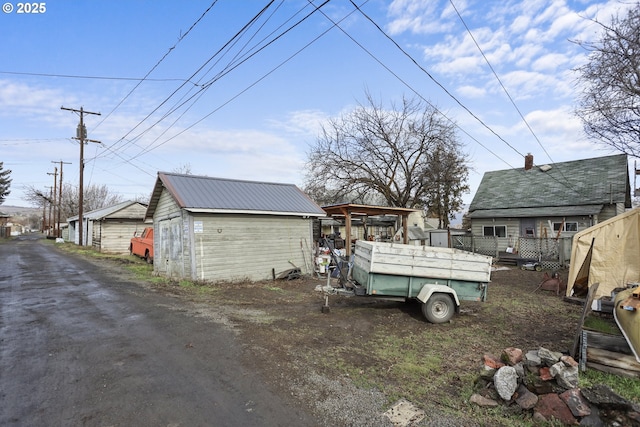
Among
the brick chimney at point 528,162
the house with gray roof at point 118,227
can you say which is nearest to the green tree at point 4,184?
the house with gray roof at point 118,227

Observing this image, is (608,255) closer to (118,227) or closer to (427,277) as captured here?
(427,277)

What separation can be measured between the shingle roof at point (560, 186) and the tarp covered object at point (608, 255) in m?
13.3

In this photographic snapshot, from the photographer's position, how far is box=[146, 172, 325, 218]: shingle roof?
12.1m

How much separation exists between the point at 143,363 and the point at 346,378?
113 inches

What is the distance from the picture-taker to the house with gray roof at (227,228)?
39.1 ft

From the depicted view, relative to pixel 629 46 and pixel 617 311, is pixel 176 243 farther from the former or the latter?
pixel 629 46

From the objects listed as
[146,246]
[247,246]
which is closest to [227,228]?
A: [247,246]

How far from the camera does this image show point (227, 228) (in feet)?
40.7

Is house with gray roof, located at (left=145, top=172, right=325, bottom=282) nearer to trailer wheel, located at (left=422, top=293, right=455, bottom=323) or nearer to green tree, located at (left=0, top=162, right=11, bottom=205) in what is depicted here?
trailer wheel, located at (left=422, top=293, right=455, bottom=323)

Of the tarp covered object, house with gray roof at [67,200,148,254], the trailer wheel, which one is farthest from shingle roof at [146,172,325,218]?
house with gray roof at [67,200,148,254]

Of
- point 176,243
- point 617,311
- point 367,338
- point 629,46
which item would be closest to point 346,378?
point 367,338

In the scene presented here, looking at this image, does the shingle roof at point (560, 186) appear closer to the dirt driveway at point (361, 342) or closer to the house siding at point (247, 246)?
the dirt driveway at point (361, 342)

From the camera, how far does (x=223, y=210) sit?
12.0 m

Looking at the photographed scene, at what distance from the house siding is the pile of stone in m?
9.54
